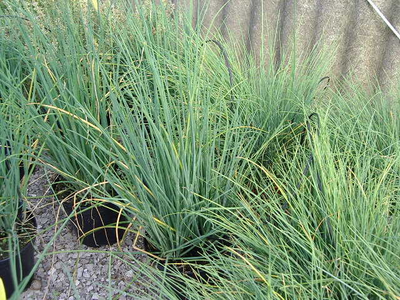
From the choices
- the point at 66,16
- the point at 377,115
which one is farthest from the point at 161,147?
the point at 377,115

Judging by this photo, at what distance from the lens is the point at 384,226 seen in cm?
123

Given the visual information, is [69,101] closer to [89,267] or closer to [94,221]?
[94,221]

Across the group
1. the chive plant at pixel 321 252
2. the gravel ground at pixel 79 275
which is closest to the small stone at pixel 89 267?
the gravel ground at pixel 79 275

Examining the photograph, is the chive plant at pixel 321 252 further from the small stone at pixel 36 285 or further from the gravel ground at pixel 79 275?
the small stone at pixel 36 285

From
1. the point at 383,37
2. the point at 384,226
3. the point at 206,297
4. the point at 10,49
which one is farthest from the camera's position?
the point at 383,37

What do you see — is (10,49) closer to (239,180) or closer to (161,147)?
(161,147)

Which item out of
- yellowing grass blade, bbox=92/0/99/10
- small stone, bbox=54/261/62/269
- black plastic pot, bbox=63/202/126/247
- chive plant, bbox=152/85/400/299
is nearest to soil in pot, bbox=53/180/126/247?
black plastic pot, bbox=63/202/126/247

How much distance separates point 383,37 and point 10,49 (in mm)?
1910

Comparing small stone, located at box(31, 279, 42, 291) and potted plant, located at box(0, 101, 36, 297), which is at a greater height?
potted plant, located at box(0, 101, 36, 297)

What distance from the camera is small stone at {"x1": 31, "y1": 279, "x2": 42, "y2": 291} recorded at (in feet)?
4.58

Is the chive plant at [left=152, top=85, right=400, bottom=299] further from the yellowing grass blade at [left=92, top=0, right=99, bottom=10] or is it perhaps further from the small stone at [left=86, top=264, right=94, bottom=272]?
the yellowing grass blade at [left=92, top=0, right=99, bottom=10]

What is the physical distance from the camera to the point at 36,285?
4.60ft

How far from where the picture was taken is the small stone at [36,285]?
4.58 feet

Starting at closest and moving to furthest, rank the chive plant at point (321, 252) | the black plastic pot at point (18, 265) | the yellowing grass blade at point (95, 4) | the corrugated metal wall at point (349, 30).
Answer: the chive plant at point (321, 252) → the black plastic pot at point (18, 265) → the yellowing grass blade at point (95, 4) → the corrugated metal wall at point (349, 30)
